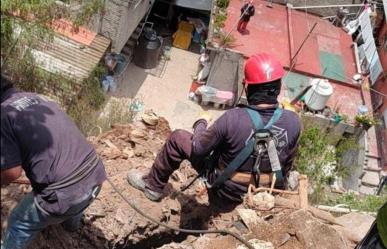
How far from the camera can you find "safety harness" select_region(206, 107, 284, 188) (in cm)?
482

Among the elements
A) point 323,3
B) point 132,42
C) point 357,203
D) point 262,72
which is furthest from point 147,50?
point 262,72

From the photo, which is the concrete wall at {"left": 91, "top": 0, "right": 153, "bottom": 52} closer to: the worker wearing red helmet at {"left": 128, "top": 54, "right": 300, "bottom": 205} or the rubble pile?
the rubble pile

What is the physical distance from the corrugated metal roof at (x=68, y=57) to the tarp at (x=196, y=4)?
16.7 feet

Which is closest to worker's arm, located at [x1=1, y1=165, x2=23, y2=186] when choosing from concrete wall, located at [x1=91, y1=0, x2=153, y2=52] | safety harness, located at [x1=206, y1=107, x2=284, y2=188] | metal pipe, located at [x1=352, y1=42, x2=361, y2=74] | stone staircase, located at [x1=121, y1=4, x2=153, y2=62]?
safety harness, located at [x1=206, y1=107, x2=284, y2=188]

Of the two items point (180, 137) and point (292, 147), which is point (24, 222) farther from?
point (292, 147)

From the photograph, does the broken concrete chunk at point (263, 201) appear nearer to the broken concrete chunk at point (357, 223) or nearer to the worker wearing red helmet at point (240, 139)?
the worker wearing red helmet at point (240, 139)

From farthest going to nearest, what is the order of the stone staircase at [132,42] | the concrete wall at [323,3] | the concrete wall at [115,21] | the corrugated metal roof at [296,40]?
1. the concrete wall at [323,3]
2. the stone staircase at [132,42]
3. the corrugated metal roof at [296,40]
4. the concrete wall at [115,21]

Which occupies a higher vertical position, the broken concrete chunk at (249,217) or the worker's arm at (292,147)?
the worker's arm at (292,147)

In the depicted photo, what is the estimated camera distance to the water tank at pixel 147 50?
14.8 meters

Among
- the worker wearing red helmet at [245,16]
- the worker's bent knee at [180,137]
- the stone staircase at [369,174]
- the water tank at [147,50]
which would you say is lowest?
the stone staircase at [369,174]

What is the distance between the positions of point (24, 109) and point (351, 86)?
1207 cm

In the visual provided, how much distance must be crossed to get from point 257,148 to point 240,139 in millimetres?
200

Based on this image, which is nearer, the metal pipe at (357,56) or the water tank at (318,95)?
the water tank at (318,95)

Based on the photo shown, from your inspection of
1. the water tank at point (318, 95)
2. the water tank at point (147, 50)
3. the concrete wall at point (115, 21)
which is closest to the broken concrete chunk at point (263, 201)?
the water tank at point (318, 95)
